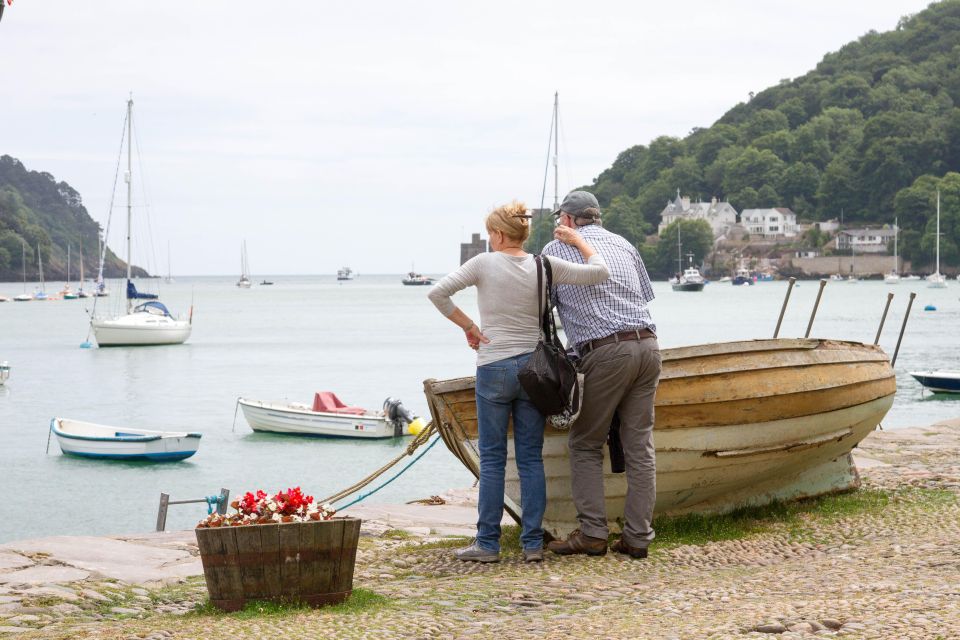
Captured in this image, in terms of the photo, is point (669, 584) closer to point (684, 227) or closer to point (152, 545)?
point (152, 545)

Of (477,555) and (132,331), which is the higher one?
(477,555)

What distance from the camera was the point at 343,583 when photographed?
19.9 ft

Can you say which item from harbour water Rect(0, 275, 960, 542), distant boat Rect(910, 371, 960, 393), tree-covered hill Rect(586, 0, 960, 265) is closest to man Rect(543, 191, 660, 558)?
harbour water Rect(0, 275, 960, 542)

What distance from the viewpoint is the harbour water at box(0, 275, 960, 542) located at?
69.4 ft

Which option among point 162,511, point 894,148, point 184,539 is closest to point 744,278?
point 894,148

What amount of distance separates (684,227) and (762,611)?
614ft

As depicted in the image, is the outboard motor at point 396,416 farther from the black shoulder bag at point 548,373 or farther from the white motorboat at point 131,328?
the white motorboat at point 131,328

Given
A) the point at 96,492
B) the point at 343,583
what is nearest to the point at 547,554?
the point at 343,583

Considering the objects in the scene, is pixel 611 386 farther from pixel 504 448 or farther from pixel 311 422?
Result: pixel 311 422

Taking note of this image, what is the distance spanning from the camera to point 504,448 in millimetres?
7043

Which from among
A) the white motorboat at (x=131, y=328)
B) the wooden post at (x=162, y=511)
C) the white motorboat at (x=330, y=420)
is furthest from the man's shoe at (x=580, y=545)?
the white motorboat at (x=131, y=328)

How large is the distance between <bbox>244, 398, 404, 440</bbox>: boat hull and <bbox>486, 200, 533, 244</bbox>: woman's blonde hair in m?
20.4

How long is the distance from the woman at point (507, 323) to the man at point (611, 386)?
21 cm

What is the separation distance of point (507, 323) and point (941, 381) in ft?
93.3
